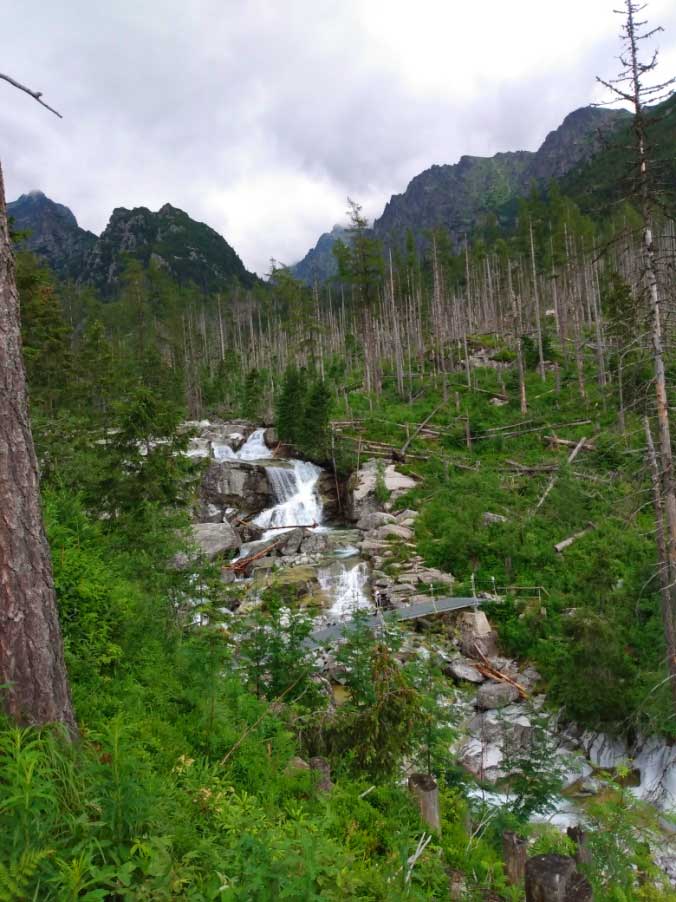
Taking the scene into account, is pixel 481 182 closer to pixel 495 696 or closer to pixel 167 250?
pixel 167 250

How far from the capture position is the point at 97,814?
257 centimetres

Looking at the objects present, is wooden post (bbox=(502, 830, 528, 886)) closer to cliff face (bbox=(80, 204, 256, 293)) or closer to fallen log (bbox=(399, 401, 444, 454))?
fallen log (bbox=(399, 401, 444, 454))

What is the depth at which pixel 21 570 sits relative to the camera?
3057mm

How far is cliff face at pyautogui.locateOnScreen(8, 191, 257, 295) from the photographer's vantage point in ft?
388

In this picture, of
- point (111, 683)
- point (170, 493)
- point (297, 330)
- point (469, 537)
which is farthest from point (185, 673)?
point (297, 330)

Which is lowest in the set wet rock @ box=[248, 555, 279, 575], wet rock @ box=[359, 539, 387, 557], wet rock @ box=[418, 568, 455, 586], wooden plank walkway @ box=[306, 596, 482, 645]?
wooden plank walkway @ box=[306, 596, 482, 645]

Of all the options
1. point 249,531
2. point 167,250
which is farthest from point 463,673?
point 167,250

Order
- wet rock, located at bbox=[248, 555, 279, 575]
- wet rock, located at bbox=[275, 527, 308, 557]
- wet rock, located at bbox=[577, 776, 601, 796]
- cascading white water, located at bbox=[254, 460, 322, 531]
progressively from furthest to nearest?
cascading white water, located at bbox=[254, 460, 322, 531] → wet rock, located at bbox=[275, 527, 308, 557] → wet rock, located at bbox=[248, 555, 279, 575] → wet rock, located at bbox=[577, 776, 601, 796]

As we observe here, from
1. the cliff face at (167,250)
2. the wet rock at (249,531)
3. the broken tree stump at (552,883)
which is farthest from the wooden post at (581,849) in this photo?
the cliff face at (167,250)

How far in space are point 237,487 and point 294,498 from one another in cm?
306

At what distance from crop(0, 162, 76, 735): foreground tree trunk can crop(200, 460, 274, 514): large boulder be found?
23.0 metres

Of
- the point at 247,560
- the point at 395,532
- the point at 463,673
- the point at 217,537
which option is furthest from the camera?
the point at 217,537

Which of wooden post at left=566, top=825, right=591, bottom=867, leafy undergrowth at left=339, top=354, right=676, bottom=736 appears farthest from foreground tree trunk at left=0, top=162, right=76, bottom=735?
leafy undergrowth at left=339, top=354, right=676, bottom=736

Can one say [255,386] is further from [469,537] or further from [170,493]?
[170,493]
